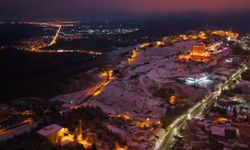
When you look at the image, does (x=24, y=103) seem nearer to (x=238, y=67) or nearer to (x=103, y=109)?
(x=103, y=109)

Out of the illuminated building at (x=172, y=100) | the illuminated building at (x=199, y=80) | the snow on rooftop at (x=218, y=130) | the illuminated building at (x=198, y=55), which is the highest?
the illuminated building at (x=198, y=55)

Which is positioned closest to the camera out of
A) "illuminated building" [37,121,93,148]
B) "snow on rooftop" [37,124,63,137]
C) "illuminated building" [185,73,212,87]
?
"illuminated building" [37,121,93,148]

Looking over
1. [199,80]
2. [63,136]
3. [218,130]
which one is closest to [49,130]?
[63,136]

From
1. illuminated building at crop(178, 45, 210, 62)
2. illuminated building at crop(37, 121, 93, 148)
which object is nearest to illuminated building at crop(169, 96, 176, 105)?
illuminated building at crop(37, 121, 93, 148)

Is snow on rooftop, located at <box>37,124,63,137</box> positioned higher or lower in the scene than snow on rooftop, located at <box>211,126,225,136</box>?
higher

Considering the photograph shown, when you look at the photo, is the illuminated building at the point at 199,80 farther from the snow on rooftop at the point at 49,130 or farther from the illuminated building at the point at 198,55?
the snow on rooftop at the point at 49,130

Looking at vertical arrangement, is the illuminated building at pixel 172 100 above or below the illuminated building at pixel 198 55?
below

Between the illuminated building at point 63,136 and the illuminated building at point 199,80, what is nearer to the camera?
the illuminated building at point 63,136

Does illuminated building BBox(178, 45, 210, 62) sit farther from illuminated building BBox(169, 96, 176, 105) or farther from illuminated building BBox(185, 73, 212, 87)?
illuminated building BBox(169, 96, 176, 105)

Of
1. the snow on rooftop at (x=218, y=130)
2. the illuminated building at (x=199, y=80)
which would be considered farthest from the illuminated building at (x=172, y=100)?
the snow on rooftop at (x=218, y=130)

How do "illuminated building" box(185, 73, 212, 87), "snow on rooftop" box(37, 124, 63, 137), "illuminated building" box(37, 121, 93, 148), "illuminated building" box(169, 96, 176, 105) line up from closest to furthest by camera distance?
1. "illuminated building" box(37, 121, 93, 148)
2. "snow on rooftop" box(37, 124, 63, 137)
3. "illuminated building" box(169, 96, 176, 105)
4. "illuminated building" box(185, 73, 212, 87)

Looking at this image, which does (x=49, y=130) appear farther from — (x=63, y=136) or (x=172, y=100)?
(x=172, y=100)

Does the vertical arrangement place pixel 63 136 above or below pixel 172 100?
above
